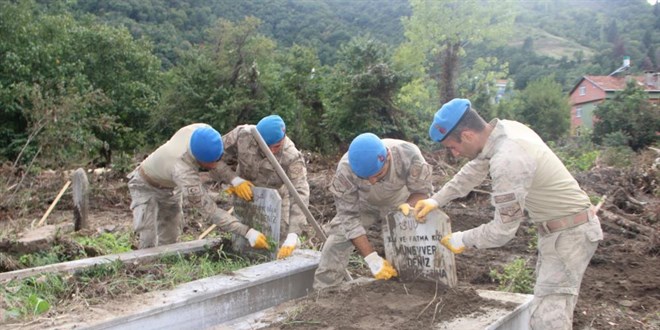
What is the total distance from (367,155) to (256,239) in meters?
1.47

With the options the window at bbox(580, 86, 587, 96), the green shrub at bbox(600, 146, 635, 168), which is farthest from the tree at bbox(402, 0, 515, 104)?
the green shrub at bbox(600, 146, 635, 168)

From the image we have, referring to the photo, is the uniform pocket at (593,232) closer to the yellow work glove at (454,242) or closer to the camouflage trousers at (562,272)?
the camouflage trousers at (562,272)

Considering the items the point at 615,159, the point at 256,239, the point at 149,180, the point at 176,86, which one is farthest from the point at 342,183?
the point at 176,86

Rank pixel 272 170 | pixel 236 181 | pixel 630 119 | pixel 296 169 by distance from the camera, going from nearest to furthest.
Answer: pixel 236 181
pixel 296 169
pixel 272 170
pixel 630 119

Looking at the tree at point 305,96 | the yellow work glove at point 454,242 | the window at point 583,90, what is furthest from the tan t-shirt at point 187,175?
the window at point 583,90

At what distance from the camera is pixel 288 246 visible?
532cm

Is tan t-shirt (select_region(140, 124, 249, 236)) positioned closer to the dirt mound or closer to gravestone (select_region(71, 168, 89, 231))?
the dirt mound

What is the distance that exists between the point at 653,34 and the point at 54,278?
→ 73.8 meters

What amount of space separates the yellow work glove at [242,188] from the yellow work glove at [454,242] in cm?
216

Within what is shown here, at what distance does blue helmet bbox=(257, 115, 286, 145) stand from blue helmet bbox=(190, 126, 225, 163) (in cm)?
45

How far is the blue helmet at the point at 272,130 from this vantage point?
5582 mm

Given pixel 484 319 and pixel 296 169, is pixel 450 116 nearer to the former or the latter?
pixel 484 319

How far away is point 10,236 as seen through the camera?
25.0 ft

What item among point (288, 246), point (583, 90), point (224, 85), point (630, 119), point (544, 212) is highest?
point (224, 85)
